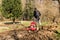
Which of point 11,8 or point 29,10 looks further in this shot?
point 29,10

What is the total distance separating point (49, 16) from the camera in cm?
2725

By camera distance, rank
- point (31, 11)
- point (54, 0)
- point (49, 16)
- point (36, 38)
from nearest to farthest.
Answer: point (36, 38)
point (49, 16)
point (54, 0)
point (31, 11)

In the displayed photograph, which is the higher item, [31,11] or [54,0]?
[54,0]

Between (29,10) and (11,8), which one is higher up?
(11,8)

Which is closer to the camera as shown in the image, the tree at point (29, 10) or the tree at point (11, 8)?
the tree at point (11, 8)

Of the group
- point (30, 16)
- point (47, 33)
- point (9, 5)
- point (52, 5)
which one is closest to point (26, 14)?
point (30, 16)

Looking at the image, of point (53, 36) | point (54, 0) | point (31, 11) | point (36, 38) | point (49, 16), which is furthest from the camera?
point (31, 11)

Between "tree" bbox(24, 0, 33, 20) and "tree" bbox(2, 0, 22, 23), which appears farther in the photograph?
"tree" bbox(24, 0, 33, 20)

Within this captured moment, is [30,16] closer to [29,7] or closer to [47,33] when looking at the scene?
[29,7]

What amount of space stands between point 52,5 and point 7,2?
7.91m

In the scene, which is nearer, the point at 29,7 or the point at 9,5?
the point at 9,5

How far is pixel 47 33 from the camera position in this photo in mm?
11055

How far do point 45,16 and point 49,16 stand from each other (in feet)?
2.11

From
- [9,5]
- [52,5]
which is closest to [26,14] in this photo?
[9,5]
